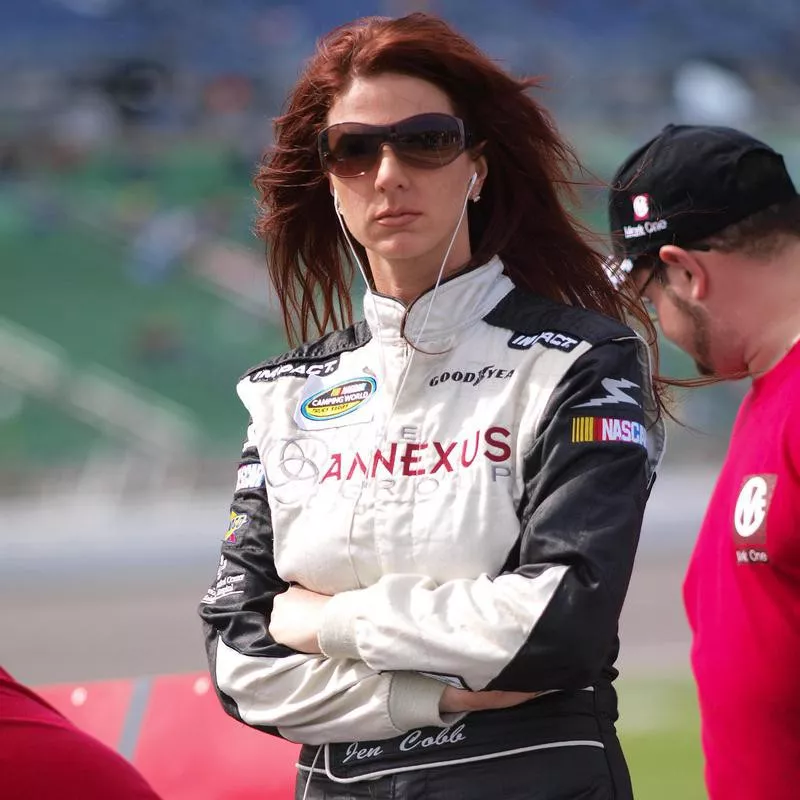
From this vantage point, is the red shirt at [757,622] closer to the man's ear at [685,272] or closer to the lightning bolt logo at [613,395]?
the man's ear at [685,272]

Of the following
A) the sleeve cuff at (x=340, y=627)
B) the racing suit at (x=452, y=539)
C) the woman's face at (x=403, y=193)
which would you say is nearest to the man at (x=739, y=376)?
the racing suit at (x=452, y=539)

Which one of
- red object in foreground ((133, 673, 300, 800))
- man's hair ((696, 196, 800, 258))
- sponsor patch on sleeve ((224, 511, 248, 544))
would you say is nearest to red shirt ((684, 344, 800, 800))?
man's hair ((696, 196, 800, 258))

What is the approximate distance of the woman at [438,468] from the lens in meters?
2.00

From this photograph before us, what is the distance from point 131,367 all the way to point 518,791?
1558cm

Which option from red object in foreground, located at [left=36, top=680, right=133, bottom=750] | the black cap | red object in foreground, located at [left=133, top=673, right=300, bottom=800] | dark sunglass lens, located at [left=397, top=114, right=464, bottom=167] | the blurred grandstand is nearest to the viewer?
dark sunglass lens, located at [left=397, top=114, right=464, bottom=167]

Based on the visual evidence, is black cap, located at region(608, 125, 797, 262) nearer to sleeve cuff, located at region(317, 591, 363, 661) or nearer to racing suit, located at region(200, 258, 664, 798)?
racing suit, located at region(200, 258, 664, 798)

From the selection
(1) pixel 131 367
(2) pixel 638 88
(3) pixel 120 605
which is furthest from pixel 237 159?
(3) pixel 120 605

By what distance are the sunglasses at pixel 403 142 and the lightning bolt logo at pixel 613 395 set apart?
45cm

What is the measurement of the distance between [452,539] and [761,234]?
93cm

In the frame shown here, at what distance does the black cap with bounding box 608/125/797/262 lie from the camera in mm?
2572

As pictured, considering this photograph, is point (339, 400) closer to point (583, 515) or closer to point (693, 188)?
point (583, 515)

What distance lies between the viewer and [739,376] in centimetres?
267

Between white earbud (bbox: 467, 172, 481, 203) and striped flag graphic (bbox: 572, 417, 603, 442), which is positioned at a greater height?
white earbud (bbox: 467, 172, 481, 203)

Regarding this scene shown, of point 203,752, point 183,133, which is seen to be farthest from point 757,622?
point 183,133
